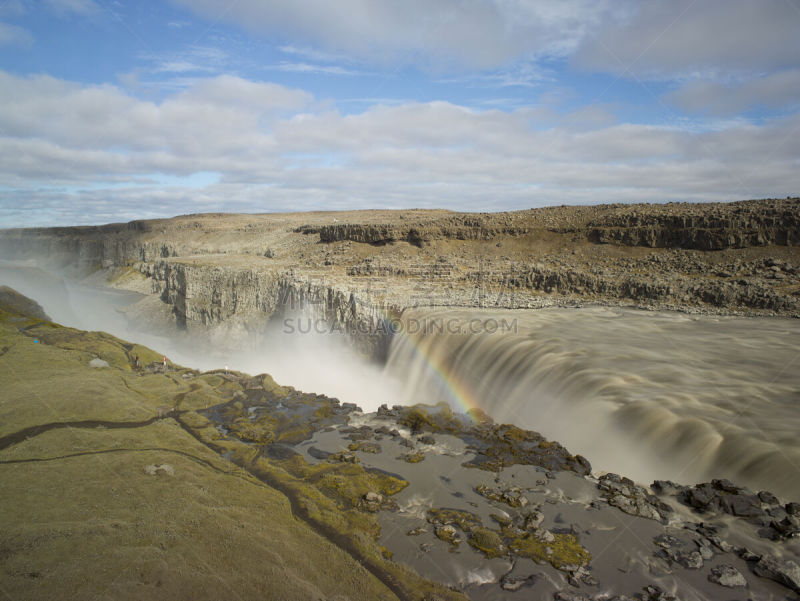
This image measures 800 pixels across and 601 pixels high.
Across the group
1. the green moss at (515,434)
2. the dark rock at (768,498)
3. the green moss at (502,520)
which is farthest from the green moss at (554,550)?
the green moss at (515,434)

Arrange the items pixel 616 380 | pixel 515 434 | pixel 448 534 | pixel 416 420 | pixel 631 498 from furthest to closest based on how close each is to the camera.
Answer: pixel 416 420 < pixel 515 434 < pixel 616 380 < pixel 631 498 < pixel 448 534

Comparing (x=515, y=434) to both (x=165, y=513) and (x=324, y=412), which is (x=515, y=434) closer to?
(x=324, y=412)

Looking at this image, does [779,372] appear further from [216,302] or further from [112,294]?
[112,294]

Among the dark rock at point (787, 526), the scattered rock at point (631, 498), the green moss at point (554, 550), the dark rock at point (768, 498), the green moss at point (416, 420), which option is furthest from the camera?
the green moss at point (416, 420)

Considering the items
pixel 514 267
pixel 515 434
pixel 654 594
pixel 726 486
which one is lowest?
pixel 515 434

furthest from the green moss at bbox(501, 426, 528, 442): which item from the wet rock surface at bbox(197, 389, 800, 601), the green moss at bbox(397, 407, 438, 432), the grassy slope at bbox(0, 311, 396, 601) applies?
the grassy slope at bbox(0, 311, 396, 601)

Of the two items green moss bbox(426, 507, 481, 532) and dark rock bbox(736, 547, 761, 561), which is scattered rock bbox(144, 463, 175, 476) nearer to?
green moss bbox(426, 507, 481, 532)

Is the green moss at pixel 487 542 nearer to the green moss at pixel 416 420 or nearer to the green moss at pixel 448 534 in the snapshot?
the green moss at pixel 448 534

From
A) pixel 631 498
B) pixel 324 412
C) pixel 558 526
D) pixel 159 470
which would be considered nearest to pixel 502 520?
pixel 558 526

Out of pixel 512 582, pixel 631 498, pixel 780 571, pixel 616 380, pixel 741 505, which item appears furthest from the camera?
pixel 616 380
